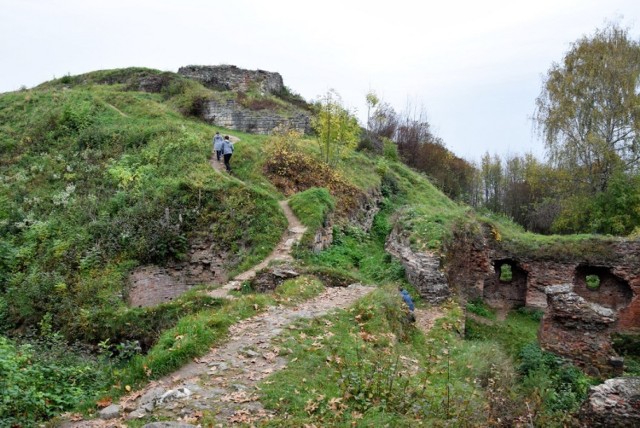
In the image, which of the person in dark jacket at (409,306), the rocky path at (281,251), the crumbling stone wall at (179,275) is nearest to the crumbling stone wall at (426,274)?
the person in dark jacket at (409,306)

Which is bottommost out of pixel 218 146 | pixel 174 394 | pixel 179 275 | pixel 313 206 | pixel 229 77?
pixel 174 394

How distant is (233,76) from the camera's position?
31.3 m

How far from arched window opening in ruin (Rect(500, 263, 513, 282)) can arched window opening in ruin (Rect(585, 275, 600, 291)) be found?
2.75 meters

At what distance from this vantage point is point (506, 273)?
19562 millimetres

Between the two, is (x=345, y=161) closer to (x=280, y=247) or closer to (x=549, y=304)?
(x=280, y=247)

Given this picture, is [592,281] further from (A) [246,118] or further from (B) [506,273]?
(A) [246,118]

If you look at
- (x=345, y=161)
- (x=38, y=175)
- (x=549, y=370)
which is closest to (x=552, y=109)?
(x=345, y=161)

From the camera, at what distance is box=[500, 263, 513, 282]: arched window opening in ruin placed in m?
19.1

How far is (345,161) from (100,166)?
10.6 m

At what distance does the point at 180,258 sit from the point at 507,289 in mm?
12414

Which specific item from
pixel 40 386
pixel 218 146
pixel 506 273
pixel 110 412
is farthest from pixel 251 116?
pixel 110 412

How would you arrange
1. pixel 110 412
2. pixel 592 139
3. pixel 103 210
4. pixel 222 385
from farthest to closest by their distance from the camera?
pixel 592 139, pixel 103 210, pixel 222 385, pixel 110 412

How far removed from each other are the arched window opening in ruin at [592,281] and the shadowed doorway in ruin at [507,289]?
2380 mm

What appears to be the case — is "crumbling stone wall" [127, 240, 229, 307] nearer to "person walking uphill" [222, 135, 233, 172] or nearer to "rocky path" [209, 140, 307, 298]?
"rocky path" [209, 140, 307, 298]
